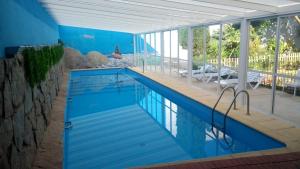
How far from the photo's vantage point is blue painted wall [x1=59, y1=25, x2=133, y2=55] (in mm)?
19547

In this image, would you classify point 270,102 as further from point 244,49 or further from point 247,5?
point 247,5

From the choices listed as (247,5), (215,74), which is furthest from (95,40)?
(247,5)

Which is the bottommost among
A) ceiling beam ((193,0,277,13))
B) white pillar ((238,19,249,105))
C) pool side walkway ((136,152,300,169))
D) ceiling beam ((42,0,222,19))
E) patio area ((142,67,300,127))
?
pool side walkway ((136,152,300,169))

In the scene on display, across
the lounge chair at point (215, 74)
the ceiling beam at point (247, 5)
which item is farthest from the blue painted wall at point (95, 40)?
the ceiling beam at point (247, 5)

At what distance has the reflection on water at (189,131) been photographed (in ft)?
18.0

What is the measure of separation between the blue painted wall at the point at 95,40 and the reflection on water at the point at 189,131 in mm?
11635

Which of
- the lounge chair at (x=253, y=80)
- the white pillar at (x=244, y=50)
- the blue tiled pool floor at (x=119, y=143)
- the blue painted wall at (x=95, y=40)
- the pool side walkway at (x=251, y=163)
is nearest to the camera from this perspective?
the pool side walkway at (x=251, y=163)

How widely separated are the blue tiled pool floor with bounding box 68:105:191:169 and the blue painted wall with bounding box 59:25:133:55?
12992 mm

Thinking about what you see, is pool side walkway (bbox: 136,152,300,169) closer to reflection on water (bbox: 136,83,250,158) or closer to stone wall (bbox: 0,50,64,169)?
reflection on water (bbox: 136,83,250,158)

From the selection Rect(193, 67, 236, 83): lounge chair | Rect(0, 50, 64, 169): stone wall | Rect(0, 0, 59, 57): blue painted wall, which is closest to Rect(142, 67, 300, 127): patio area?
Rect(193, 67, 236, 83): lounge chair

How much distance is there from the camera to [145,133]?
637cm

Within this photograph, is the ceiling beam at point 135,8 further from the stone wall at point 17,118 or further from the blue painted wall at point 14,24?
the stone wall at point 17,118

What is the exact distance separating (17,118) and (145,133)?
3.28m

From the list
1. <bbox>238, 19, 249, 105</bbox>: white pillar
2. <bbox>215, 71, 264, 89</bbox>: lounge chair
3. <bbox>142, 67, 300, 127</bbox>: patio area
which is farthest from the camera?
<bbox>215, 71, 264, 89</bbox>: lounge chair
